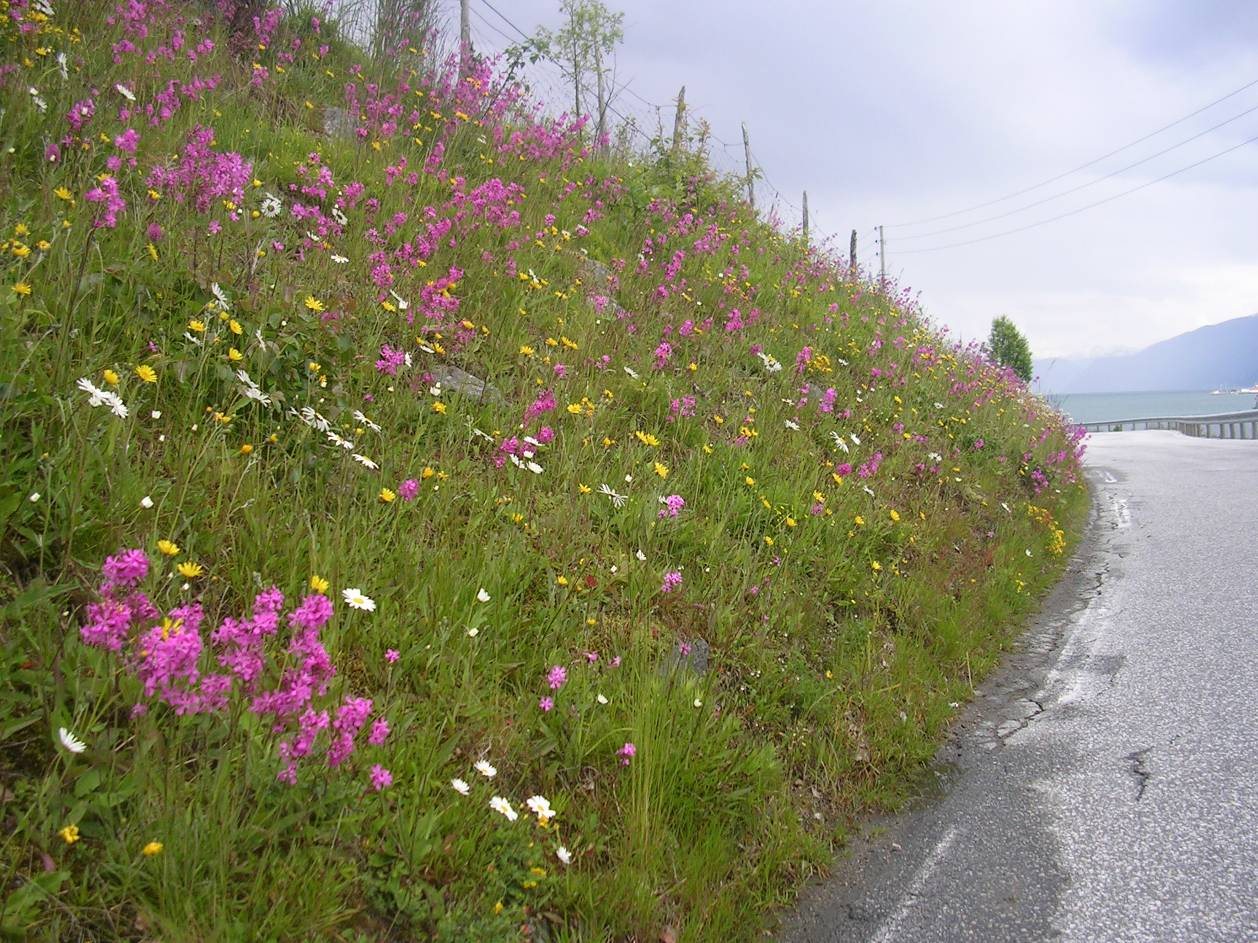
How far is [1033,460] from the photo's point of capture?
8773mm

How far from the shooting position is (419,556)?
9.27 ft

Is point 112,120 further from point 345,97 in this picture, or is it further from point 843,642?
point 843,642

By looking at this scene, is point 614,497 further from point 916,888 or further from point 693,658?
point 916,888

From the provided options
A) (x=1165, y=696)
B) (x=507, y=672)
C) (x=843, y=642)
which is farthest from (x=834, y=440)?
(x=507, y=672)

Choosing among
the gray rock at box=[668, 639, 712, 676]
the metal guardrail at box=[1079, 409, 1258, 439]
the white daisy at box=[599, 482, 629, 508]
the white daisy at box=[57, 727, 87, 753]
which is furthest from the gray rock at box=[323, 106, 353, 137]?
the metal guardrail at box=[1079, 409, 1258, 439]

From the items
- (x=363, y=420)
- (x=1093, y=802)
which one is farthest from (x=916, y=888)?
(x=363, y=420)

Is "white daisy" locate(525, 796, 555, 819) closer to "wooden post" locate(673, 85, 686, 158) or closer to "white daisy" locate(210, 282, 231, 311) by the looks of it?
"white daisy" locate(210, 282, 231, 311)

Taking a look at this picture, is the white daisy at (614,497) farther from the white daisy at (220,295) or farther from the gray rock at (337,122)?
the gray rock at (337,122)

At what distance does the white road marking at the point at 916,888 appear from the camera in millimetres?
2414

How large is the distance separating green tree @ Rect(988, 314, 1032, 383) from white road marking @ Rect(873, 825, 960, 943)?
33427mm

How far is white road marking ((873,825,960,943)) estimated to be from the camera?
2414mm

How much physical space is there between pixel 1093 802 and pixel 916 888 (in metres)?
0.96

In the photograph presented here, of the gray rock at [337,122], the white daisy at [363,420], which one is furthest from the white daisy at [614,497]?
the gray rock at [337,122]

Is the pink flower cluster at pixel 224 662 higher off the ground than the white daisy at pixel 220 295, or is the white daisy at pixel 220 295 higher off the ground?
the white daisy at pixel 220 295
